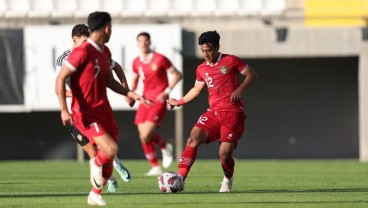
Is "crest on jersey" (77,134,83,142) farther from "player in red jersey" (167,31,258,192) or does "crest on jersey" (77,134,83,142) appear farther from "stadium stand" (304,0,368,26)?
"stadium stand" (304,0,368,26)

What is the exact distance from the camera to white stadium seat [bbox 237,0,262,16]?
30672 millimetres

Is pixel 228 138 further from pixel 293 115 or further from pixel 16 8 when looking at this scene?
pixel 16 8

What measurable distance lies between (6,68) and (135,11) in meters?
4.29

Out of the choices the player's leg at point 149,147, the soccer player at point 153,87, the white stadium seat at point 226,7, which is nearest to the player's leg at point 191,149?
the player's leg at point 149,147

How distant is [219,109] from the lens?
13719mm

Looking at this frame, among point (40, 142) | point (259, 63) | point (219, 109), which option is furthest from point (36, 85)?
point (219, 109)

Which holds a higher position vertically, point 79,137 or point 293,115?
point 79,137

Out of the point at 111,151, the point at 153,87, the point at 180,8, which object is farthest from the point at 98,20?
the point at 180,8

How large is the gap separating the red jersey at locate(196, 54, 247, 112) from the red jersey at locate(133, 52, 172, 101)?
684 cm

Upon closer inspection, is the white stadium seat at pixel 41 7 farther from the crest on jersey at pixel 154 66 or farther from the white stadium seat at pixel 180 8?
the crest on jersey at pixel 154 66

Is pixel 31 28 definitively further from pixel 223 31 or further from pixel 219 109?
pixel 219 109

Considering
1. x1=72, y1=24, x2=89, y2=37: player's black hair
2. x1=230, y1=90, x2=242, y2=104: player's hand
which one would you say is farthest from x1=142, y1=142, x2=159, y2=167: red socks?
x1=72, y1=24, x2=89, y2=37: player's black hair

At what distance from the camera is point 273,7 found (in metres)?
30.8

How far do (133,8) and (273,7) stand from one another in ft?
12.7
